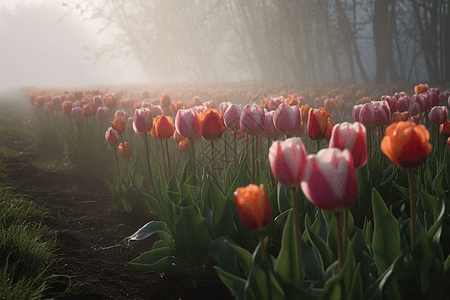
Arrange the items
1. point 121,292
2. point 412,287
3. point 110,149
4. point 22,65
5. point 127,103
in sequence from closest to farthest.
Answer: point 412,287, point 121,292, point 110,149, point 127,103, point 22,65

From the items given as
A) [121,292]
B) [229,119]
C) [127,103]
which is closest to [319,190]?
[229,119]

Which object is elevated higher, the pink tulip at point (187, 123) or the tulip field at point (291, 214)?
the pink tulip at point (187, 123)

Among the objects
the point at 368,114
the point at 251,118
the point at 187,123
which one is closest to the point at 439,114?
the point at 368,114

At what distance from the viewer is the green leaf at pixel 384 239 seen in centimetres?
132

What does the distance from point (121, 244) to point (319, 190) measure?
76.2 inches

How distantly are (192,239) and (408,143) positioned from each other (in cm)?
117

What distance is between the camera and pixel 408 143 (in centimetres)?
104

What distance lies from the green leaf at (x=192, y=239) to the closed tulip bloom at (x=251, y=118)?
0.51m

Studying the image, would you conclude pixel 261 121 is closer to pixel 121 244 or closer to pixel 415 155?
pixel 415 155

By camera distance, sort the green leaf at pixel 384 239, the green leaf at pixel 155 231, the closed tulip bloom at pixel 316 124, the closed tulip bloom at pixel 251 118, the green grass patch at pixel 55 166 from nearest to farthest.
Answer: the green leaf at pixel 384 239 < the closed tulip bloom at pixel 316 124 < the closed tulip bloom at pixel 251 118 < the green leaf at pixel 155 231 < the green grass patch at pixel 55 166

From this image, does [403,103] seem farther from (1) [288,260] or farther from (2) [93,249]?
(2) [93,249]

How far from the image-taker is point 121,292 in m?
1.89

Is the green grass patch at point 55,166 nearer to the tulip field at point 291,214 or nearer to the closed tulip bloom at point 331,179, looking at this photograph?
the tulip field at point 291,214

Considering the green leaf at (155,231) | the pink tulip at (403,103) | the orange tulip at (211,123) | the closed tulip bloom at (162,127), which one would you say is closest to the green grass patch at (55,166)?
the closed tulip bloom at (162,127)
